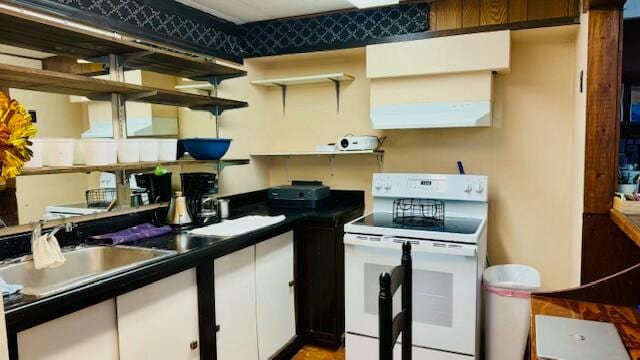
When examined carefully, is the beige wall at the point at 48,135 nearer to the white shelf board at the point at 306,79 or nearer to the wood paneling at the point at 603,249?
the white shelf board at the point at 306,79

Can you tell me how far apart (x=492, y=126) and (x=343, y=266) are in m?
1.36

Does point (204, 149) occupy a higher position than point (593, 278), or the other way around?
point (204, 149)

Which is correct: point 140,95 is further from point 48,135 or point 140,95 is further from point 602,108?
point 602,108

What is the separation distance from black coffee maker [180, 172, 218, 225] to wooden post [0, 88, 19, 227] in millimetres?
844

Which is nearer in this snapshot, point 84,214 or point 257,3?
point 84,214

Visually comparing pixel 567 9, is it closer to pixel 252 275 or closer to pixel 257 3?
pixel 257 3

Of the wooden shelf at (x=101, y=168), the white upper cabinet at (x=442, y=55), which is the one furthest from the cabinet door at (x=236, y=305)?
the white upper cabinet at (x=442, y=55)

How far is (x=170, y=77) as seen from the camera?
265cm

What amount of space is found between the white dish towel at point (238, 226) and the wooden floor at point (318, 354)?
881 mm

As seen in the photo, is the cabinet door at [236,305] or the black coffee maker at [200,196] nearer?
the cabinet door at [236,305]

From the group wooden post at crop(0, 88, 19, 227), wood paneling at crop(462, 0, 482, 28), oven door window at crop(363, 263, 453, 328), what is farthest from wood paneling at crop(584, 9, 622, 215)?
wooden post at crop(0, 88, 19, 227)

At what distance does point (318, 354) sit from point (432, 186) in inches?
50.9

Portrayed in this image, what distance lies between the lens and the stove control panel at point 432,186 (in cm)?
272

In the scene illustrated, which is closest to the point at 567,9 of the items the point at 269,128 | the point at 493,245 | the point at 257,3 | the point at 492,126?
the point at 492,126
